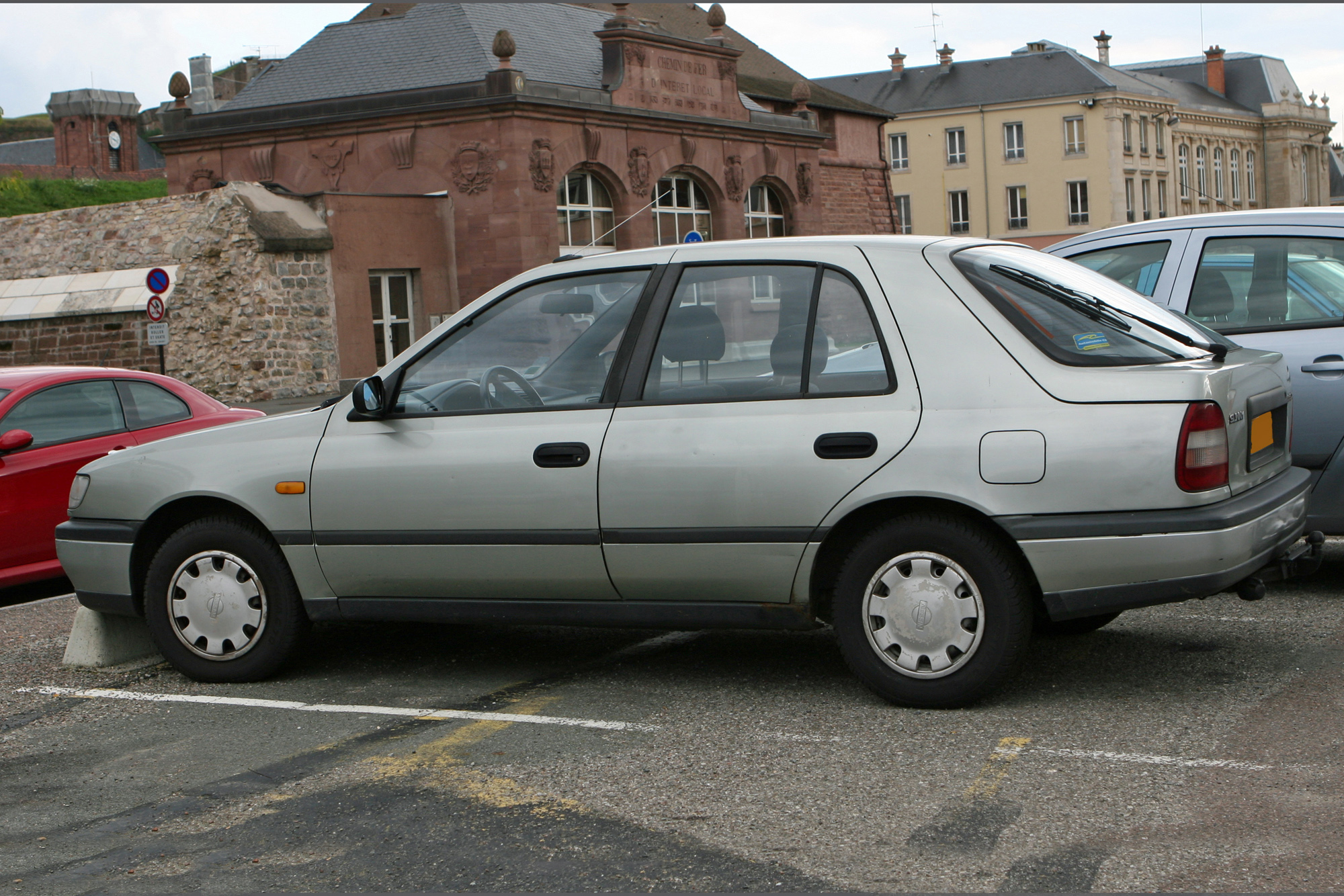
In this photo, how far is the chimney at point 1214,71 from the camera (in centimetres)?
9588

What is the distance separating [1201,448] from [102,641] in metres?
4.76

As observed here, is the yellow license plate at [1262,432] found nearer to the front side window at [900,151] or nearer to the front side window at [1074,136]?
the front side window at [1074,136]

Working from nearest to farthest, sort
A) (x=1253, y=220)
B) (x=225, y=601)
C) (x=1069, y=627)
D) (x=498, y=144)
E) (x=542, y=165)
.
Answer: (x=225, y=601)
(x=1069, y=627)
(x=1253, y=220)
(x=498, y=144)
(x=542, y=165)

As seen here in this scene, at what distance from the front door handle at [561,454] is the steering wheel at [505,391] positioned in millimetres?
214

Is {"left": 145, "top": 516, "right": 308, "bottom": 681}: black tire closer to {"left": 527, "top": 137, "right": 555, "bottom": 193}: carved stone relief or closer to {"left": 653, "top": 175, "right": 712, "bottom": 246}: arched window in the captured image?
{"left": 527, "top": 137, "right": 555, "bottom": 193}: carved stone relief

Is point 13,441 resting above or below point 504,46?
below

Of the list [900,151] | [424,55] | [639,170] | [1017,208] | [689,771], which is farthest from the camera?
[900,151]

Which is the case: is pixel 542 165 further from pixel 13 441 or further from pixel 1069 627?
pixel 1069 627

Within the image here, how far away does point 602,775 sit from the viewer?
15.1 feet

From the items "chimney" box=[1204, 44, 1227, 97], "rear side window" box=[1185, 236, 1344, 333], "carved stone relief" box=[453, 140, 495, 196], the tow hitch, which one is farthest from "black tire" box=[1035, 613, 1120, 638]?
"chimney" box=[1204, 44, 1227, 97]

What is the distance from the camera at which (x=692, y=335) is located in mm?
5367

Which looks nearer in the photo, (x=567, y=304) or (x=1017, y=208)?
(x=567, y=304)

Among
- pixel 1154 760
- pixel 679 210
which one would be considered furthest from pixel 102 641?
pixel 679 210

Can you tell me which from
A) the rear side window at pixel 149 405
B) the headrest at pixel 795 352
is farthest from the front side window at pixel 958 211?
the headrest at pixel 795 352
